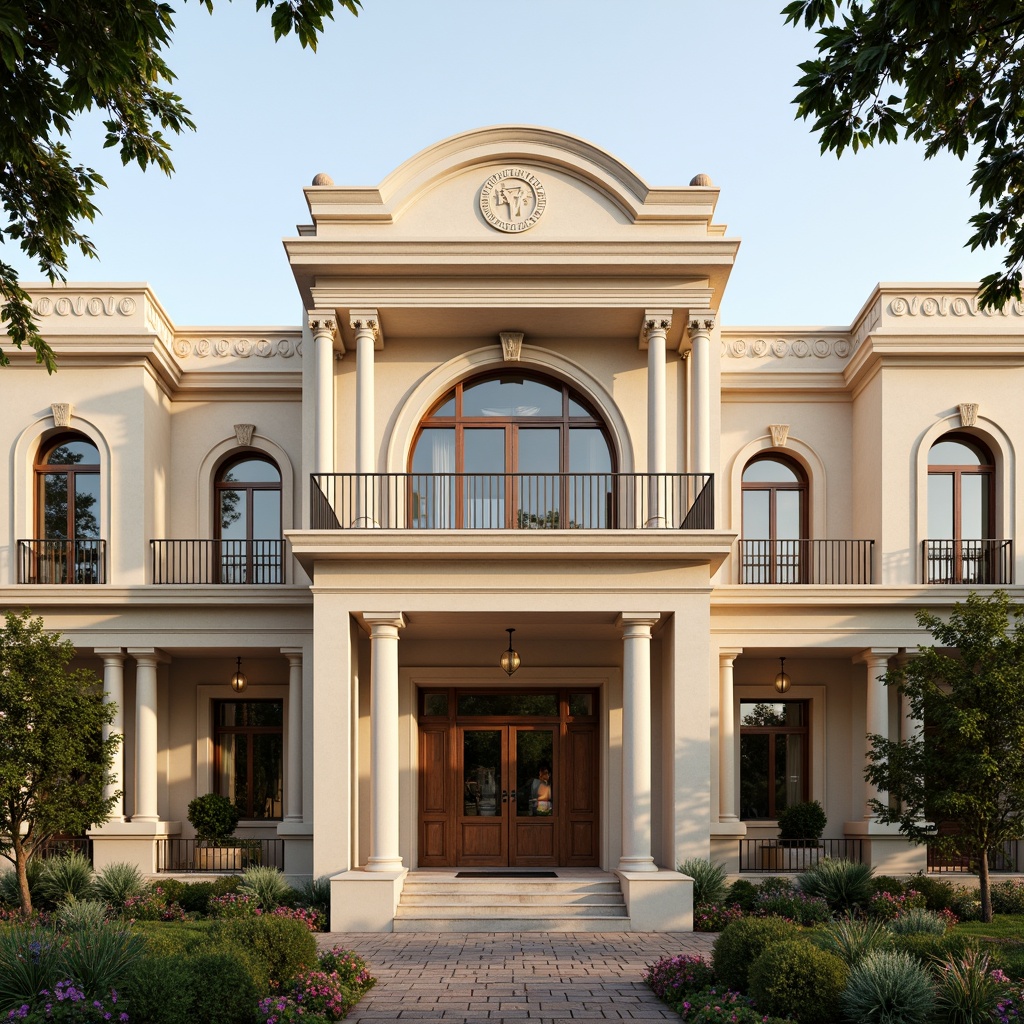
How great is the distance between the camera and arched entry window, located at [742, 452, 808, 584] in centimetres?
1945

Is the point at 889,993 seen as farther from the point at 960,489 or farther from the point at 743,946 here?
the point at 960,489

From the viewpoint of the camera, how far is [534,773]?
18828mm

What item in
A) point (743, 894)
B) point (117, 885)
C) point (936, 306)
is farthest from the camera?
point (936, 306)

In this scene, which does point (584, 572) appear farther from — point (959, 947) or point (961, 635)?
point (959, 947)

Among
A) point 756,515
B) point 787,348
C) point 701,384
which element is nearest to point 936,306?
point 787,348

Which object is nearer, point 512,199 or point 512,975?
point 512,975

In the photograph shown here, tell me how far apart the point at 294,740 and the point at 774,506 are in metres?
9.00

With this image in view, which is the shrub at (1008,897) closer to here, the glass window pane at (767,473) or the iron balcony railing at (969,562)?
the iron balcony railing at (969,562)

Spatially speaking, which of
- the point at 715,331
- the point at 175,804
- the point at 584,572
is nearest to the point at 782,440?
the point at 715,331

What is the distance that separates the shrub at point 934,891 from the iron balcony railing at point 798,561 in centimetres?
493

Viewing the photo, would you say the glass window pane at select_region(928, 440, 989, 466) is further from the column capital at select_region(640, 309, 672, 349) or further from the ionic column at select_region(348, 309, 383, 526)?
the ionic column at select_region(348, 309, 383, 526)

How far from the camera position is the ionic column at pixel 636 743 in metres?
15.1

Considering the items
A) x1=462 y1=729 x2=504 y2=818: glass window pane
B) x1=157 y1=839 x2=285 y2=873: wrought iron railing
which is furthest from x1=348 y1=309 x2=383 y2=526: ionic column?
x1=157 y1=839 x2=285 y2=873: wrought iron railing

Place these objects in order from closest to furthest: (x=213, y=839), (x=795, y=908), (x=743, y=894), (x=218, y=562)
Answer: (x=795, y=908) → (x=743, y=894) → (x=213, y=839) → (x=218, y=562)
